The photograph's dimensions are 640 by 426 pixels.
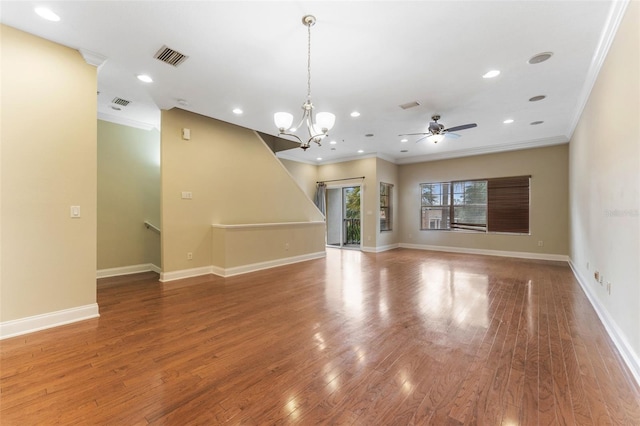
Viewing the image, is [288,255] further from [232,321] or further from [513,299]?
[513,299]

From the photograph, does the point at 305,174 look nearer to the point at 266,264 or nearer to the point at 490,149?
the point at 266,264

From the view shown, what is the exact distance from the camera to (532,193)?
698cm

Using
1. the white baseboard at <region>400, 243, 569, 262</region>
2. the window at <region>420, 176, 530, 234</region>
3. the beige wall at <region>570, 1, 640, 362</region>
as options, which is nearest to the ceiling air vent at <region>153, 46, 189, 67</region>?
the beige wall at <region>570, 1, 640, 362</region>

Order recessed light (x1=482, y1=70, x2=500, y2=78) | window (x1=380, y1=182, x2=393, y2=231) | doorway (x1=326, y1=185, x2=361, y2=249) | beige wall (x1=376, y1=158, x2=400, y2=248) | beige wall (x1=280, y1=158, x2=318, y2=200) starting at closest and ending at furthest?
1. recessed light (x1=482, y1=70, x2=500, y2=78)
2. beige wall (x1=376, y1=158, x2=400, y2=248)
3. window (x1=380, y1=182, x2=393, y2=231)
4. beige wall (x1=280, y1=158, x2=318, y2=200)
5. doorway (x1=326, y1=185, x2=361, y2=249)

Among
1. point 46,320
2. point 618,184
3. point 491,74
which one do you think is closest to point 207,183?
point 46,320

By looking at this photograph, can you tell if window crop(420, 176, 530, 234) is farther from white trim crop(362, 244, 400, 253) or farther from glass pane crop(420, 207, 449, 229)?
white trim crop(362, 244, 400, 253)

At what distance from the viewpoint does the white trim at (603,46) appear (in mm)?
2293

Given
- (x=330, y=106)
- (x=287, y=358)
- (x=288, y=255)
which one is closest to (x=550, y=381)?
(x=287, y=358)

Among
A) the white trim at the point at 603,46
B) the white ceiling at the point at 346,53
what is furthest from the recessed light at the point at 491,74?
the white trim at the point at 603,46

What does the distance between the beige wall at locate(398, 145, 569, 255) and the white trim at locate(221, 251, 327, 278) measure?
3.77m

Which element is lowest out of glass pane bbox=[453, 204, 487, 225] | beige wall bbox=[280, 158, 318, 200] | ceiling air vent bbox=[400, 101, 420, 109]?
glass pane bbox=[453, 204, 487, 225]

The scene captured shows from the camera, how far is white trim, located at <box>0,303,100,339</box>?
263 centimetres

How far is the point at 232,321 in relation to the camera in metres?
3.02

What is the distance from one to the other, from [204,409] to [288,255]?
15.5 ft
